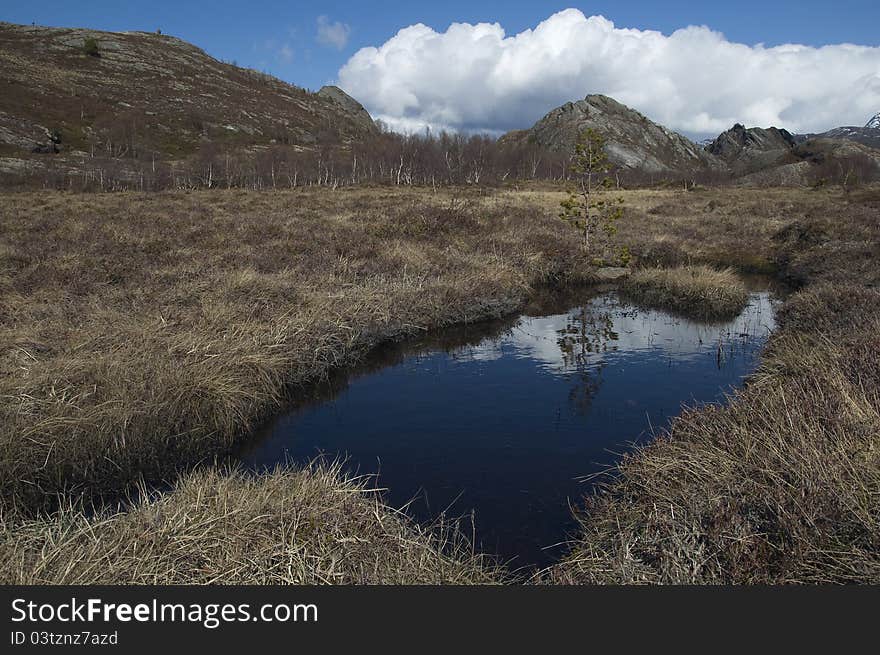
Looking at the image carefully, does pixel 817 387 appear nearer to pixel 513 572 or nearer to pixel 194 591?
pixel 513 572

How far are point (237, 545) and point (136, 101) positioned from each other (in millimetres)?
124873

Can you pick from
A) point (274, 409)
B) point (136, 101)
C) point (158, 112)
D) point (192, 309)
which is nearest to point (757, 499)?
point (274, 409)

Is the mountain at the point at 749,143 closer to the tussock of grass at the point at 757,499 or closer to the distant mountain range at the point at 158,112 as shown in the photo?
the distant mountain range at the point at 158,112

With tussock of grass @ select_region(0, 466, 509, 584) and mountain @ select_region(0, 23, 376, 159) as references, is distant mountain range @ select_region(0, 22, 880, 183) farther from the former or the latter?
tussock of grass @ select_region(0, 466, 509, 584)

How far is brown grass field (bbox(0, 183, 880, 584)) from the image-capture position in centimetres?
530

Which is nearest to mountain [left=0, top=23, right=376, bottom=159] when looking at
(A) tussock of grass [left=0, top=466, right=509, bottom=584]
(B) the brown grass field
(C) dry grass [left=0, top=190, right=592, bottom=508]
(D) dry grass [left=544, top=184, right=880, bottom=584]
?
(C) dry grass [left=0, top=190, right=592, bottom=508]

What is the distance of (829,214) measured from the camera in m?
33.2

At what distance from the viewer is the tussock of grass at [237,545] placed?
16.6ft

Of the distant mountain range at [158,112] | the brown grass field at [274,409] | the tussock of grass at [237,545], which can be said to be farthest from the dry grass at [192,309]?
the distant mountain range at [158,112]

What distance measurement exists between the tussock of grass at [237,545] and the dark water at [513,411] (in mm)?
1750

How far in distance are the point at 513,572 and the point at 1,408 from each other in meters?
7.82

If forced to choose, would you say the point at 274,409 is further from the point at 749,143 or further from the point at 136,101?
the point at 749,143

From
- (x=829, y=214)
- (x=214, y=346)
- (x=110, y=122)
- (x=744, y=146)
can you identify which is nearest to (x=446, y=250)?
(x=214, y=346)

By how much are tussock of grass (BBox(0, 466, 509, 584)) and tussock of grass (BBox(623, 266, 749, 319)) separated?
17.0m
